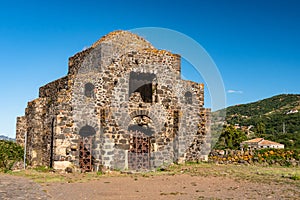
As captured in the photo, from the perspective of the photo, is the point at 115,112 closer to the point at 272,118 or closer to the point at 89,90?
the point at 89,90

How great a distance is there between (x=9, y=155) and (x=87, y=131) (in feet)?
17.4

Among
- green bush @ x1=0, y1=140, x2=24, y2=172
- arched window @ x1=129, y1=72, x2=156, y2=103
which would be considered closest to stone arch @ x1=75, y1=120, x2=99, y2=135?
arched window @ x1=129, y1=72, x2=156, y2=103

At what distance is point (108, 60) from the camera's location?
1819 cm

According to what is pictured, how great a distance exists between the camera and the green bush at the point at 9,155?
59.1 feet

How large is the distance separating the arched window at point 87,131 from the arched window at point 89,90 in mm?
1676

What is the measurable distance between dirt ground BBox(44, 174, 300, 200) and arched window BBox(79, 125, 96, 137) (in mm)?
4688

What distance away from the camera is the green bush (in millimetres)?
18016

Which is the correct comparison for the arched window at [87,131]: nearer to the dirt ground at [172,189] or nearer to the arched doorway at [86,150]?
the arched doorway at [86,150]

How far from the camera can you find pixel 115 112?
17.4 m

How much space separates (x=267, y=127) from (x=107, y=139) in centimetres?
5439

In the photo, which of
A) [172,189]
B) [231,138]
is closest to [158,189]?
[172,189]

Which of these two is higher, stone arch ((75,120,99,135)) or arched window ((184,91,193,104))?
arched window ((184,91,193,104))

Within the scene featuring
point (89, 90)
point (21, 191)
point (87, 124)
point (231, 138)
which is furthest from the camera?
point (231, 138)

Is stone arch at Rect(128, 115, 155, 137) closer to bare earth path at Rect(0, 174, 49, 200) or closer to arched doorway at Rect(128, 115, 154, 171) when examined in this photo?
arched doorway at Rect(128, 115, 154, 171)
